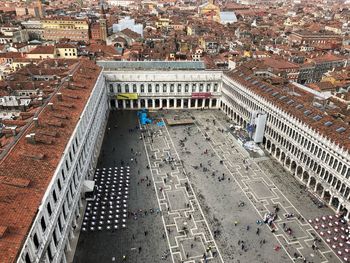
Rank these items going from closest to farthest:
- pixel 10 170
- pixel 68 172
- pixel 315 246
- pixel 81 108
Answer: pixel 10 170
pixel 68 172
pixel 315 246
pixel 81 108

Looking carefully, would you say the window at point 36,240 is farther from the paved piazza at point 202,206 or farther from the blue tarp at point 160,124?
the blue tarp at point 160,124

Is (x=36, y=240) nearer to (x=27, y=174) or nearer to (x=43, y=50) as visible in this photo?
(x=27, y=174)

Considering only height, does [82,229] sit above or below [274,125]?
below

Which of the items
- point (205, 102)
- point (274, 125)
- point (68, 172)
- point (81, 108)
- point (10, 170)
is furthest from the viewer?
point (205, 102)

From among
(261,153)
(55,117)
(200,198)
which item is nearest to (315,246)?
(200,198)

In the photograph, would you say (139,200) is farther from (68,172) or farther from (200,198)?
(68,172)

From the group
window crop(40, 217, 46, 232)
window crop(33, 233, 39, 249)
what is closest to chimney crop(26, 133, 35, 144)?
window crop(40, 217, 46, 232)

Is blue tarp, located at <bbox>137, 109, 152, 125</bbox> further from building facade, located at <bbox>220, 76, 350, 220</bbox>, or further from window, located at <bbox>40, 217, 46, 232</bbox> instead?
window, located at <bbox>40, 217, 46, 232</bbox>

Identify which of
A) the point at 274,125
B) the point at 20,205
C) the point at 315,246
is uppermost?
the point at 20,205
